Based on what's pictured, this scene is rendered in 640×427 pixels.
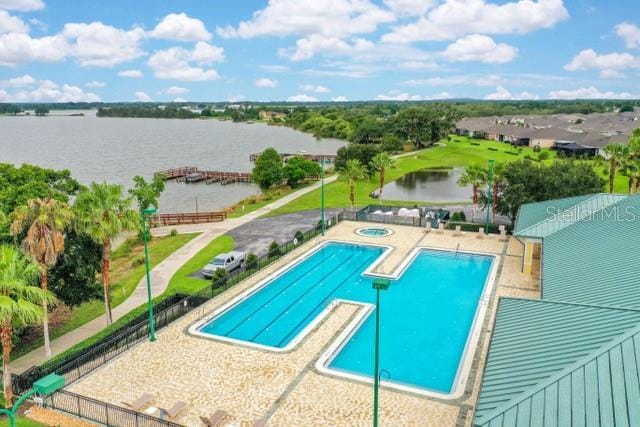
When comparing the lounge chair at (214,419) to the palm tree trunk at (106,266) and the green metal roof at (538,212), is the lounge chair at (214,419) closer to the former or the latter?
the palm tree trunk at (106,266)

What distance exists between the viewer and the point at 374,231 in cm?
4241

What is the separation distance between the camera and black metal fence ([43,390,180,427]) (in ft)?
51.6

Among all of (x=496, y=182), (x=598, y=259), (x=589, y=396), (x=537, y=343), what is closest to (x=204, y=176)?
(x=496, y=182)

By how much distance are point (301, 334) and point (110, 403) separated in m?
9.00

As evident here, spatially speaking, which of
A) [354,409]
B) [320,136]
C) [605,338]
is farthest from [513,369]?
[320,136]

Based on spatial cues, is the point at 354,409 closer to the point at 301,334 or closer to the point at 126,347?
the point at 301,334

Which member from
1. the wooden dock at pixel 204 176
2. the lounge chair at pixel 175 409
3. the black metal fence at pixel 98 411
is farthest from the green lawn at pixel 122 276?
the wooden dock at pixel 204 176

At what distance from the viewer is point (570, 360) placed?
37.7 feet

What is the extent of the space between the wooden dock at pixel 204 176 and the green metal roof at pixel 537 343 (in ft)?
244

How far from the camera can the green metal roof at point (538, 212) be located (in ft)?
101

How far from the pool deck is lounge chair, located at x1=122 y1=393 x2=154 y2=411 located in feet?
0.85

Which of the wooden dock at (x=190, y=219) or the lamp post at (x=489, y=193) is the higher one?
the lamp post at (x=489, y=193)

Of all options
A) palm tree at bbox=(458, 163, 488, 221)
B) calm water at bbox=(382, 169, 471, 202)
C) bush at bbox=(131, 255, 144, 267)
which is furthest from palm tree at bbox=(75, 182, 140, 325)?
calm water at bbox=(382, 169, 471, 202)

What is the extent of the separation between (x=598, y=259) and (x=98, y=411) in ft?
67.9
